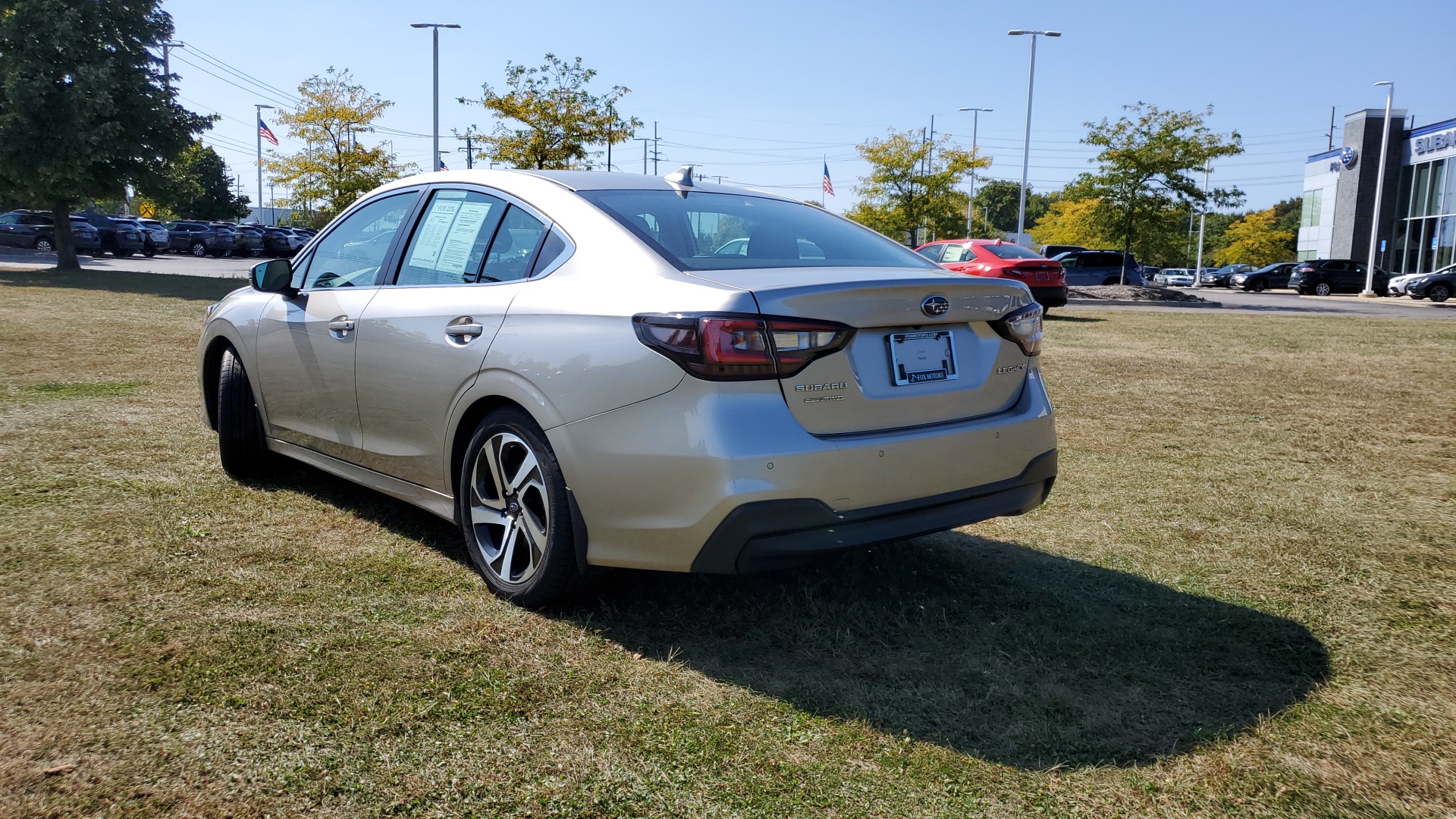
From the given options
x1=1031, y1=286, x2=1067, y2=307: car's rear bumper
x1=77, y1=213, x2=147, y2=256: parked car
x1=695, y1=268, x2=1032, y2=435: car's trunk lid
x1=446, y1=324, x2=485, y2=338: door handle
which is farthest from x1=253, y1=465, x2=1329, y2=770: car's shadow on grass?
x1=77, y1=213, x2=147, y2=256: parked car

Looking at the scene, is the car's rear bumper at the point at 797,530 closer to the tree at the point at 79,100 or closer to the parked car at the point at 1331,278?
the tree at the point at 79,100

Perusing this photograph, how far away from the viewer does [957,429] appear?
134 inches

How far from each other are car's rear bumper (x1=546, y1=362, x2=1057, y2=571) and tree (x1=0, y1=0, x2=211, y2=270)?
26302mm

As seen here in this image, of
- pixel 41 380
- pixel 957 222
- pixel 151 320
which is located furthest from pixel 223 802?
pixel 957 222

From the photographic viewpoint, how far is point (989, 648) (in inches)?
135

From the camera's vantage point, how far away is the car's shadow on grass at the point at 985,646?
114 inches

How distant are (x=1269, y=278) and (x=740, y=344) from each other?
53711mm

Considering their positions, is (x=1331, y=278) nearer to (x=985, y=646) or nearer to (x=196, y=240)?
(x=985, y=646)

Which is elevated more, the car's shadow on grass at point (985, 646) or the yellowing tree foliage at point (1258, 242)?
the yellowing tree foliage at point (1258, 242)

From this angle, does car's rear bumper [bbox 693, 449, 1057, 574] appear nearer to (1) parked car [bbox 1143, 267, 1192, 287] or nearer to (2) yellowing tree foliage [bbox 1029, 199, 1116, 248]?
(2) yellowing tree foliage [bbox 1029, 199, 1116, 248]

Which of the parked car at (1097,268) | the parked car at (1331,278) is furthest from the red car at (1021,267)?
the parked car at (1331,278)

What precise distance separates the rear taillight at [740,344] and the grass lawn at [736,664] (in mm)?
927

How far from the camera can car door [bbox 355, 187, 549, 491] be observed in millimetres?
3768

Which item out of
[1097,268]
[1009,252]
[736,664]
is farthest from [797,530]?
[1097,268]
